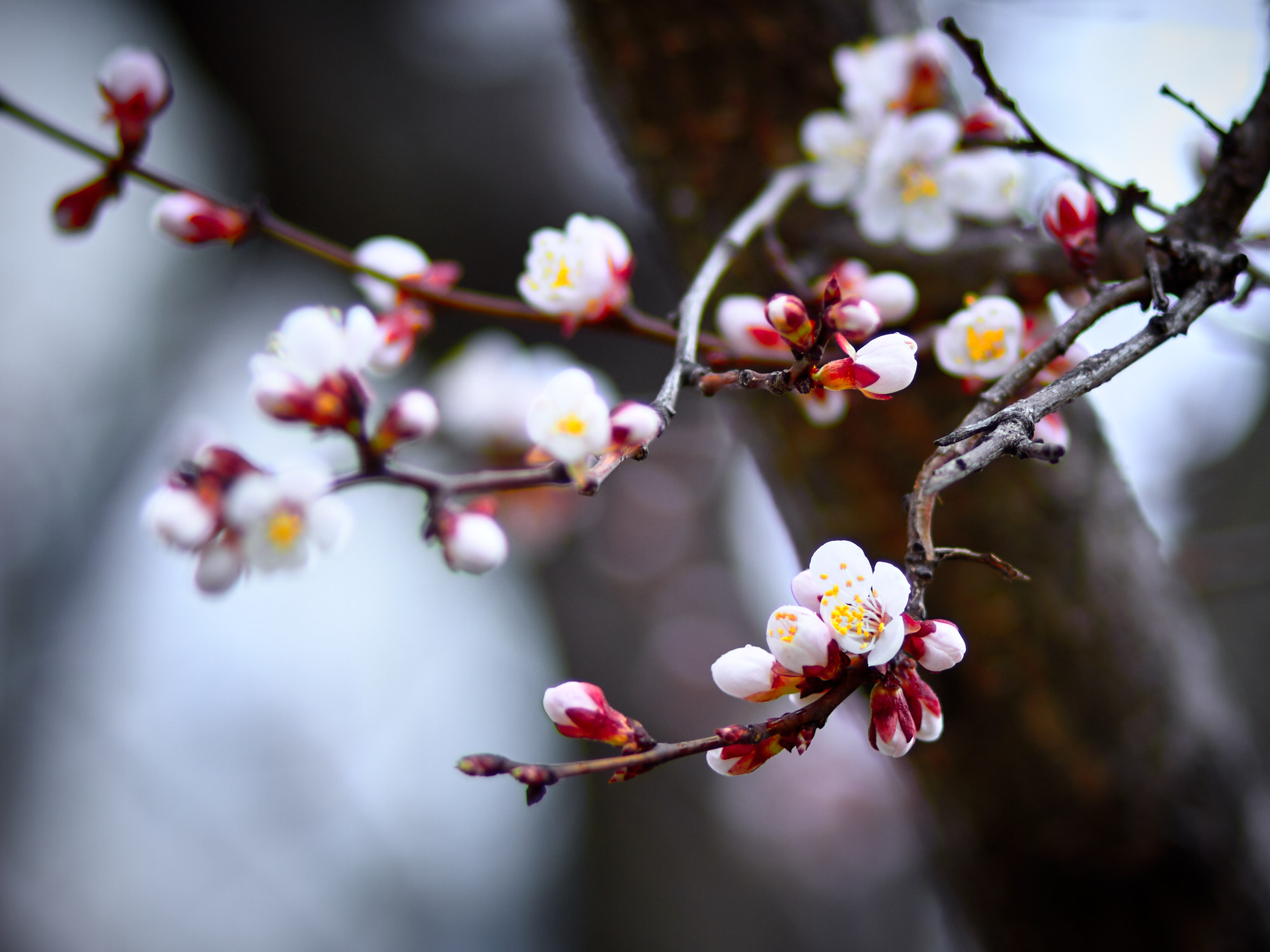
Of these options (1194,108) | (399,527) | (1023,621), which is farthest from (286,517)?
(399,527)

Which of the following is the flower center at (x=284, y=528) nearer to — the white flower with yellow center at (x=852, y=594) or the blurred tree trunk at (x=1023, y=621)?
the white flower with yellow center at (x=852, y=594)

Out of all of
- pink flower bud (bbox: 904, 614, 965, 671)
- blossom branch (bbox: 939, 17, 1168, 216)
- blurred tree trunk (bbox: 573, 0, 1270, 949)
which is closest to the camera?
pink flower bud (bbox: 904, 614, 965, 671)

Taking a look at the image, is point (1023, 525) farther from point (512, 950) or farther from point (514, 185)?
point (512, 950)

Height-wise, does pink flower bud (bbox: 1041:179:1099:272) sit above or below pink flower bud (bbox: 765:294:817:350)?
above

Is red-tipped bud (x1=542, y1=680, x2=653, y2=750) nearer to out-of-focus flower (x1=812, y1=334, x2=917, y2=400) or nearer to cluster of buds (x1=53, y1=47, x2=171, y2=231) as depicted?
out-of-focus flower (x1=812, y1=334, x2=917, y2=400)

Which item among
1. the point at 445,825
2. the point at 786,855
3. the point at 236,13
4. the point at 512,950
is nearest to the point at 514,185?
the point at 236,13

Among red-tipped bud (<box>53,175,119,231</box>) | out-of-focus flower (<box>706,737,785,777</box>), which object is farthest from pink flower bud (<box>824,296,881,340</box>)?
red-tipped bud (<box>53,175,119,231</box>)
